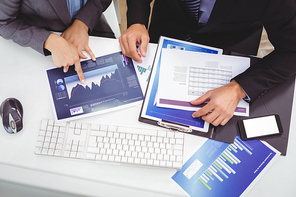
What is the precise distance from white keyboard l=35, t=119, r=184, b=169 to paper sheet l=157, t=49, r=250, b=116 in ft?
0.46

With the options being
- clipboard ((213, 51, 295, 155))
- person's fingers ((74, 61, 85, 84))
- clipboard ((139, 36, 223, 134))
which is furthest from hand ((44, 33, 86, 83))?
clipboard ((213, 51, 295, 155))

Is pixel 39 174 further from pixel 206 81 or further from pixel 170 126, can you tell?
pixel 206 81

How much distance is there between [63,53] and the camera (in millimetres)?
774

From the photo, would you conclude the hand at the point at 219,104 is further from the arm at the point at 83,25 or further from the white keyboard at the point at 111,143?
the arm at the point at 83,25

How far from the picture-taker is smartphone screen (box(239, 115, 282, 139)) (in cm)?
77

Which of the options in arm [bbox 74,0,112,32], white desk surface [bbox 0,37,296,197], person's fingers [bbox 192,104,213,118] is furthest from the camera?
arm [bbox 74,0,112,32]

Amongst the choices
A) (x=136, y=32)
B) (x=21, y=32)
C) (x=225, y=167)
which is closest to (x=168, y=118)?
(x=225, y=167)

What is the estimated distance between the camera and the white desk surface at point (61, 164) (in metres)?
0.66

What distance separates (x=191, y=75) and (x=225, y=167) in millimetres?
369

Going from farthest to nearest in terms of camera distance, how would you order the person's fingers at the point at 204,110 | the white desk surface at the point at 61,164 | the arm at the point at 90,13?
the arm at the point at 90,13 → the person's fingers at the point at 204,110 → the white desk surface at the point at 61,164

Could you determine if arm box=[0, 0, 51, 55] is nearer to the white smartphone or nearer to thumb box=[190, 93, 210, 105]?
thumb box=[190, 93, 210, 105]

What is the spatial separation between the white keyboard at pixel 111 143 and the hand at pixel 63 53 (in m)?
0.20

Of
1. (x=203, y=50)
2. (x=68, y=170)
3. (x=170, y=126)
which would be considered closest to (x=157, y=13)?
(x=203, y=50)

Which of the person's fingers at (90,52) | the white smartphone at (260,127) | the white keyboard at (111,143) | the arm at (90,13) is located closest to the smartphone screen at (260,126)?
the white smartphone at (260,127)
